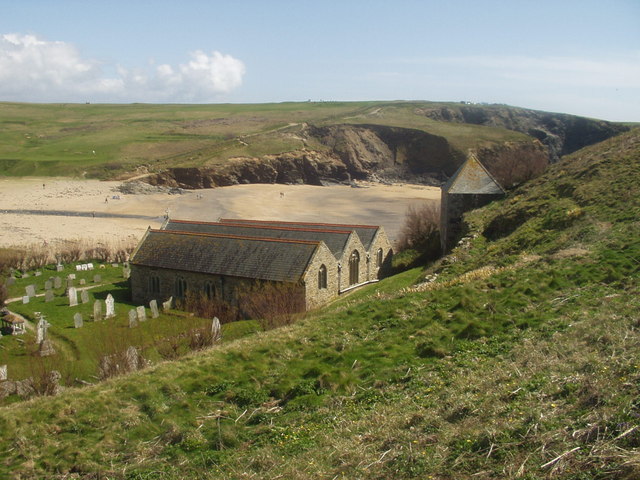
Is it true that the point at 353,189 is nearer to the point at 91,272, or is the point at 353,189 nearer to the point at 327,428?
the point at 91,272

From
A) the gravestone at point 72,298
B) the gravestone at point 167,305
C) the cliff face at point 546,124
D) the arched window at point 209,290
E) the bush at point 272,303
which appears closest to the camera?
the bush at point 272,303

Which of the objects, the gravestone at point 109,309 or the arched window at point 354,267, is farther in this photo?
the arched window at point 354,267

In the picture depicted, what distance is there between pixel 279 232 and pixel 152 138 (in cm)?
11559

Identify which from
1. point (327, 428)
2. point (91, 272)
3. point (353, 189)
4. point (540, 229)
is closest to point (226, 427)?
point (327, 428)

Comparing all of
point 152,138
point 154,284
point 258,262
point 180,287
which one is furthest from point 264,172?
point 258,262

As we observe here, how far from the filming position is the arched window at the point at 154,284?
102 feet

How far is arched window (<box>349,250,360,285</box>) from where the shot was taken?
1254 inches

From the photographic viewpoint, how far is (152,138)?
138625mm

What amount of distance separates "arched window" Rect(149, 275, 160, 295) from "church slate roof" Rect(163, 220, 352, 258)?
6.91m

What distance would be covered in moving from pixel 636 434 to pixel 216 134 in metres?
149

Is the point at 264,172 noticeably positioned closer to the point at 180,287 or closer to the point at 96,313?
the point at 180,287

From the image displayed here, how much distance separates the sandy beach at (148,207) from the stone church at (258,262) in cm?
2167

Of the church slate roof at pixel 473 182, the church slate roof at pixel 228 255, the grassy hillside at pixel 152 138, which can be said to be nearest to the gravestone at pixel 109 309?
the church slate roof at pixel 228 255

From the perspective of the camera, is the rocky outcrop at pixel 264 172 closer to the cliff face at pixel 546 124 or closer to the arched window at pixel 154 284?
the cliff face at pixel 546 124
